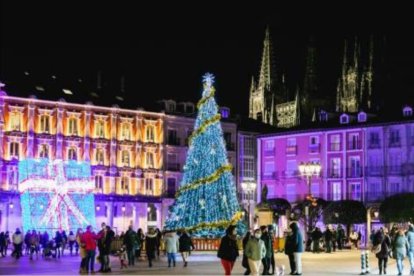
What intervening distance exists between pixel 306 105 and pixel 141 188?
61.1 meters

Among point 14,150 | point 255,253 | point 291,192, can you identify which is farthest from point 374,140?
point 255,253

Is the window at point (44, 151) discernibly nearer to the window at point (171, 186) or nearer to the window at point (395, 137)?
the window at point (171, 186)

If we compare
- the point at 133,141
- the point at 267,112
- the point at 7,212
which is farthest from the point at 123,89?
the point at 267,112

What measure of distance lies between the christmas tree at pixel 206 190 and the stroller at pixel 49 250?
575 centimetres

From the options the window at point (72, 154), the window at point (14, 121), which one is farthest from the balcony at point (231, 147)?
the window at point (14, 121)

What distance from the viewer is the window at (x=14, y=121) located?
238 feet

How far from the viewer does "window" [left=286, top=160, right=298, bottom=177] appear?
81.8m

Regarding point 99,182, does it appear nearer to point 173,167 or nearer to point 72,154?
point 72,154

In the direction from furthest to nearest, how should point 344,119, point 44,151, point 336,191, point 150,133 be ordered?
1. point 150,133
2. point 344,119
3. point 336,191
4. point 44,151

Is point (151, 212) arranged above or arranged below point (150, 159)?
below

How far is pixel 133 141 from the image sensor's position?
8025 cm

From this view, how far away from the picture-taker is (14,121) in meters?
72.9

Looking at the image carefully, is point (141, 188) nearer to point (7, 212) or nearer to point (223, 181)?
point (7, 212)

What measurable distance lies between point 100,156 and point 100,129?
2.45 m
